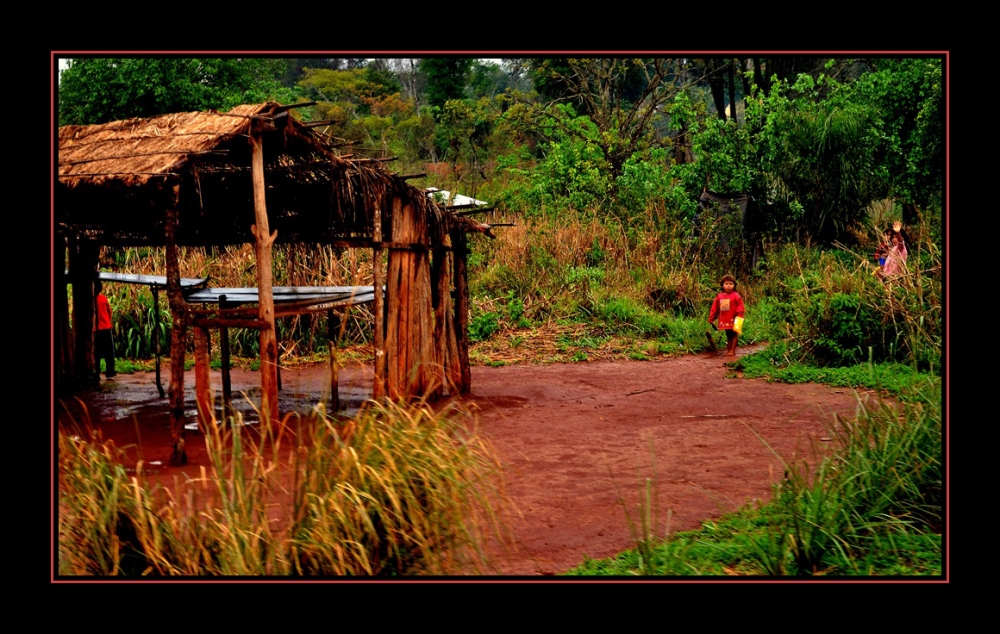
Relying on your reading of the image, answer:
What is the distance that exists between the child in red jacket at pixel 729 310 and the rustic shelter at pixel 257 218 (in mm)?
4247

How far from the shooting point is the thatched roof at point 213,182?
6.94 m

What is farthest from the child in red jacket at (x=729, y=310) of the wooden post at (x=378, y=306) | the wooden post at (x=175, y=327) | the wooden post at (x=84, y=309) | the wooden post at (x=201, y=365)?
the wooden post at (x=84, y=309)

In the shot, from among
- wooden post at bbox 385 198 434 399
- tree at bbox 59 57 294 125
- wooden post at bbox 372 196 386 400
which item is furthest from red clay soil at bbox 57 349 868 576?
tree at bbox 59 57 294 125

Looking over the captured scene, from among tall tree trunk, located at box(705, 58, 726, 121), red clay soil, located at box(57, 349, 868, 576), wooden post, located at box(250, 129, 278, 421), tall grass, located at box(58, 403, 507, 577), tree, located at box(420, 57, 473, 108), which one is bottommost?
red clay soil, located at box(57, 349, 868, 576)

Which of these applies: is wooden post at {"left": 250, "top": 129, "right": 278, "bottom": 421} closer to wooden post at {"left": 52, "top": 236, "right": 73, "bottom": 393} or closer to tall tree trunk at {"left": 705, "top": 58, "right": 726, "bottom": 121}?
wooden post at {"left": 52, "top": 236, "right": 73, "bottom": 393}

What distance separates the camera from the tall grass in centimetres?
387

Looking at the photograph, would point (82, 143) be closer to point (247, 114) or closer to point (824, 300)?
point (247, 114)

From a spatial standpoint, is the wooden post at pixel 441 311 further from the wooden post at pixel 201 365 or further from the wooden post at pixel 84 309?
the wooden post at pixel 84 309

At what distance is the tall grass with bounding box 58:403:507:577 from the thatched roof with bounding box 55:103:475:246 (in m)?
3.06

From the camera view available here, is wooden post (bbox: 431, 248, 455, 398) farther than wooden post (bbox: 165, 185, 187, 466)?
Yes

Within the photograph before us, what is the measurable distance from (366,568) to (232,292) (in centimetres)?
655

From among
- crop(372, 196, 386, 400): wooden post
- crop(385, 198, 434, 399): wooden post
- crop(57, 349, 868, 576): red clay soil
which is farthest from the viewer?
crop(385, 198, 434, 399): wooden post

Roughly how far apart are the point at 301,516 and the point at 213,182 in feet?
18.1


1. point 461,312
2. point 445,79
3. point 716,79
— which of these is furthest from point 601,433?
point 445,79
